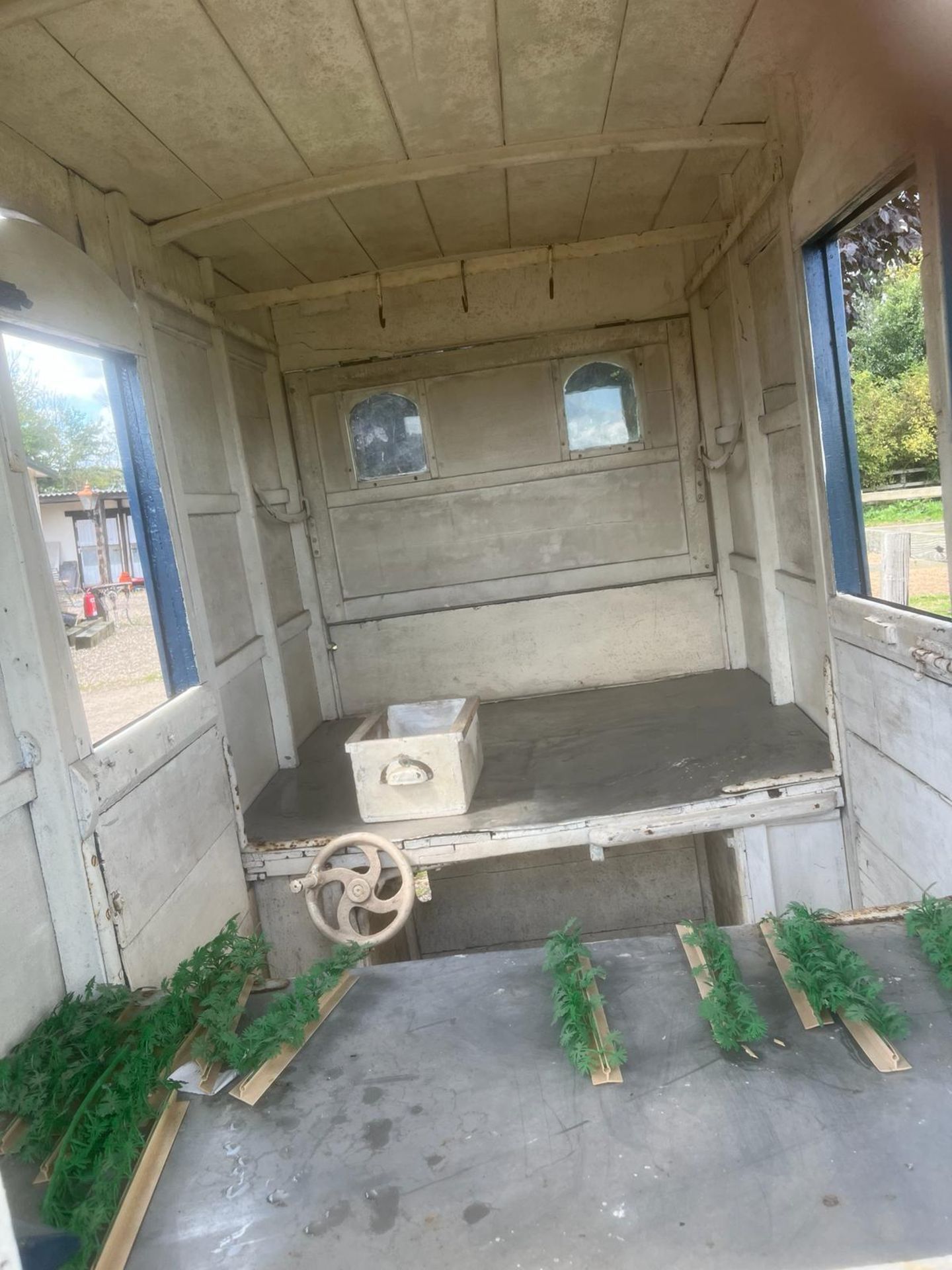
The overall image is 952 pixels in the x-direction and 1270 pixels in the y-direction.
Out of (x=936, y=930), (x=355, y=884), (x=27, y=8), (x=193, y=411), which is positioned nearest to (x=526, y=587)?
(x=193, y=411)

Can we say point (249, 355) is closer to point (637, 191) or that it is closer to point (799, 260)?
point (637, 191)

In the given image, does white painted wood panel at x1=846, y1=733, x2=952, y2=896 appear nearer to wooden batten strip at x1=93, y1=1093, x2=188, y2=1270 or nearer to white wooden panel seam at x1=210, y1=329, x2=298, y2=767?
wooden batten strip at x1=93, y1=1093, x2=188, y2=1270

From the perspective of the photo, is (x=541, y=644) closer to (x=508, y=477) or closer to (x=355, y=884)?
(x=508, y=477)

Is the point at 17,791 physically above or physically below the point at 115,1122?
above

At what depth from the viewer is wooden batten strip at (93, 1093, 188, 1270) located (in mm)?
1751

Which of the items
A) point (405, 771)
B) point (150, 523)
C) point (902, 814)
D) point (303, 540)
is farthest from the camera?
point (303, 540)

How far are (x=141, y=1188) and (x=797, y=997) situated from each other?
1.70 meters

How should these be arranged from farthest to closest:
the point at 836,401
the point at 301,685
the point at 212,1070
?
the point at 301,685 → the point at 836,401 → the point at 212,1070

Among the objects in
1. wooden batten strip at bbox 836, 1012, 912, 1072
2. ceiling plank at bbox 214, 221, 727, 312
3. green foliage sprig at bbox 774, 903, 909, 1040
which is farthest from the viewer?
ceiling plank at bbox 214, 221, 727, 312

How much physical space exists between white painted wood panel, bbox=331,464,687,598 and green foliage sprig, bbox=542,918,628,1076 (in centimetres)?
360

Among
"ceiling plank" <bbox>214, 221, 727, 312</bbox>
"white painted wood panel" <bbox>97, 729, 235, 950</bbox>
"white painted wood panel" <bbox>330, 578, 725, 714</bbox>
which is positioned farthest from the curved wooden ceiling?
"white painted wood panel" <bbox>330, 578, 725, 714</bbox>

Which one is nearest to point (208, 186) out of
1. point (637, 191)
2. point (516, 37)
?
point (516, 37)

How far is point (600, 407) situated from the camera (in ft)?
19.4

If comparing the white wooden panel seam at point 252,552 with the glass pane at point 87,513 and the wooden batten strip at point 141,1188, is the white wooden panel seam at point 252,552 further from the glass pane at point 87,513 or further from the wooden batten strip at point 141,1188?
the wooden batten strip at point 141,1188
